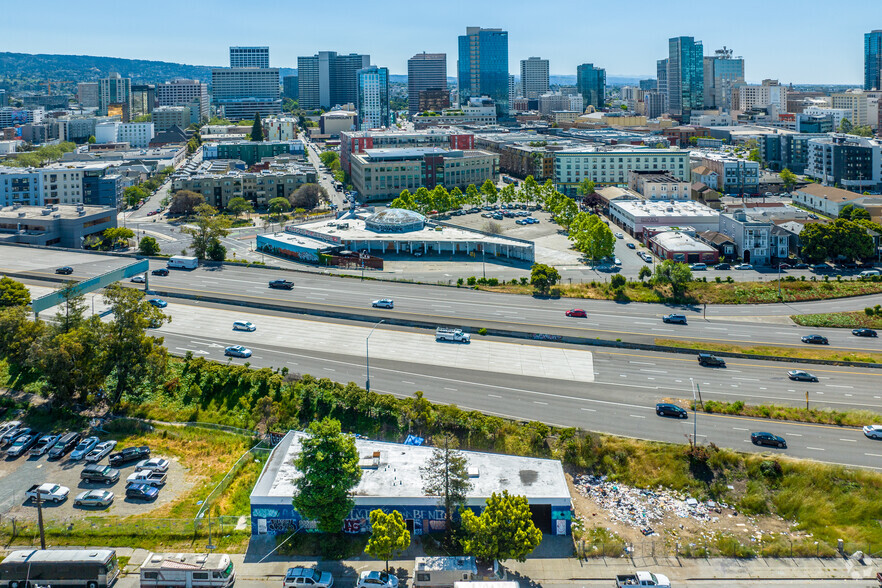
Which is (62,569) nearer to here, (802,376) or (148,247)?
(802,376)

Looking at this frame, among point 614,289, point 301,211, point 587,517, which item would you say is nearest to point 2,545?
point 587,517

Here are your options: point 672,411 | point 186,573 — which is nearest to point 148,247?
point 186,573

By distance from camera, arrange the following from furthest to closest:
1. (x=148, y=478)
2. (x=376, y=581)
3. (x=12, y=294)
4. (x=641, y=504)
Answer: (x=12, y=294), (x=148, y=478), (x=641, y=504), (x=376, y=581)

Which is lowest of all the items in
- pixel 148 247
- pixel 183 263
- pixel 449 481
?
pixel 449 481

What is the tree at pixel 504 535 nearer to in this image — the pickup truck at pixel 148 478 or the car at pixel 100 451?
the pickup truck at pixel 148 478

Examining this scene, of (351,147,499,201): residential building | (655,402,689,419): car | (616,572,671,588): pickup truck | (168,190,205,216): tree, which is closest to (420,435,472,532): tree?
(616,572,671,588): pickup truck

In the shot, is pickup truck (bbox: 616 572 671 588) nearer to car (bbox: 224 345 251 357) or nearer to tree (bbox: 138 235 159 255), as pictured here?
car (bbox: 224 345 251 357)
